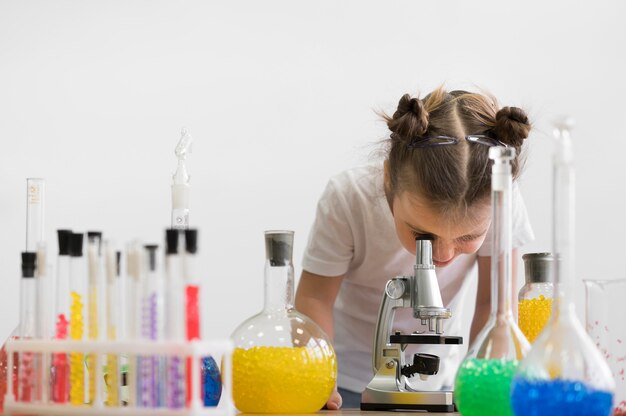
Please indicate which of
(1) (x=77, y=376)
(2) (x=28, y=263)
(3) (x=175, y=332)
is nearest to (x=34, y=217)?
(2) (x=28, y=263)

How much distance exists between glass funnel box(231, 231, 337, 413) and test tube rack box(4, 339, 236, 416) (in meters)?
0.25

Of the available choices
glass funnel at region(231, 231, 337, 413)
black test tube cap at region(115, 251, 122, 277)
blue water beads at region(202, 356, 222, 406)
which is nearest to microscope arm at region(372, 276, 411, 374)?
glass funnel at region(231, 231, 337, 413)

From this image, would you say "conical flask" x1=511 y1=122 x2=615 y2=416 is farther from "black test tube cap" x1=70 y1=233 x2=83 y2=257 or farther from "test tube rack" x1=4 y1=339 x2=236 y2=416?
"black test tube cap" x1=70 y1=233 x2=83 y2=257

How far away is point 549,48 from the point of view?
276cm

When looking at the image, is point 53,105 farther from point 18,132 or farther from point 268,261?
point 268,261

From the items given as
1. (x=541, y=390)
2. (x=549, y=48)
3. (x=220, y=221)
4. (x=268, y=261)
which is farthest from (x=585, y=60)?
(x=541, y=390)

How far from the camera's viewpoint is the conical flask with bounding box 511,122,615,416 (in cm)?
83

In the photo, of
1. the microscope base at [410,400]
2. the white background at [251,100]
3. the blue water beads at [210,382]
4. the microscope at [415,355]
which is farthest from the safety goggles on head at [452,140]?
the white background at [251,100]

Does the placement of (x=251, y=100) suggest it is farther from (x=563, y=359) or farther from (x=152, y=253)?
(x=563, y=359)

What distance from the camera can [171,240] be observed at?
0.87 metres

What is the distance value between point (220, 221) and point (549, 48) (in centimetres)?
113

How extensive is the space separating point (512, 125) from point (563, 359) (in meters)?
0.71

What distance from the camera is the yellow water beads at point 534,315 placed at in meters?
1.29

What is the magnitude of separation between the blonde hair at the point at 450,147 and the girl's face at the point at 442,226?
0.7 inches
